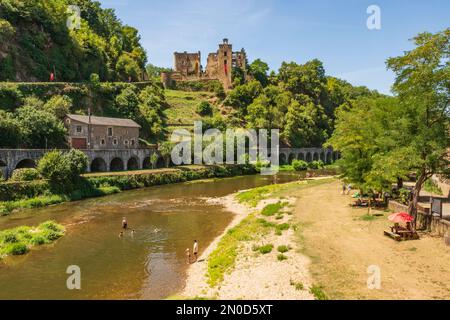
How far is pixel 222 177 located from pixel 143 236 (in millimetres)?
48909

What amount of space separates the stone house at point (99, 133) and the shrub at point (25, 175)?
1979cm

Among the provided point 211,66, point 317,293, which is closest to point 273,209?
point 317,293

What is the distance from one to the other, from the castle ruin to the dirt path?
116263 millimetres

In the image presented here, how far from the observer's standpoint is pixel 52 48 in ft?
307

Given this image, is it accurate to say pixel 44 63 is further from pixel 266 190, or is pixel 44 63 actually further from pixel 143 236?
pixel 143 236

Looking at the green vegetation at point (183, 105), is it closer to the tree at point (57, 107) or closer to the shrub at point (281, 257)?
the tree at point (57, 107)

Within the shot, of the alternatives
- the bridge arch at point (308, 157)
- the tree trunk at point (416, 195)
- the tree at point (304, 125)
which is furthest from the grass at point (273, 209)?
the bridge arch at point (308, 157)

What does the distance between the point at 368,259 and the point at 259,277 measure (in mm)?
7002

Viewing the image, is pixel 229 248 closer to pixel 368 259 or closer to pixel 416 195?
pixel 368 259

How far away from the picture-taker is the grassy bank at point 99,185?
1805 inches

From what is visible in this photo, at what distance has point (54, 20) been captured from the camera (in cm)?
9350

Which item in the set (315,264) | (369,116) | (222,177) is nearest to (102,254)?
(315,264)

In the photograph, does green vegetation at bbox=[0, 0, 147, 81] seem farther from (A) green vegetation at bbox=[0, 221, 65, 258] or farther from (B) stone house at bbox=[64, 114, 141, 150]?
(A) green vegetation at bbox=[0, 221, 65, 258]

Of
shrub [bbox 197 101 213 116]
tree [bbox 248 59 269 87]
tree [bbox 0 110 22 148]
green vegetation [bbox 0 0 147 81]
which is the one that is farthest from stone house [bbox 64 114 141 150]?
tree [bbox 248 59 269 87]
